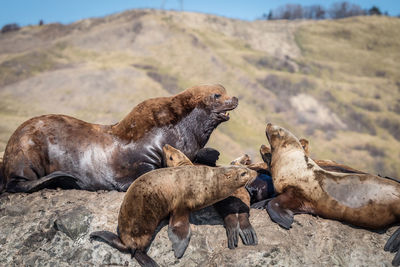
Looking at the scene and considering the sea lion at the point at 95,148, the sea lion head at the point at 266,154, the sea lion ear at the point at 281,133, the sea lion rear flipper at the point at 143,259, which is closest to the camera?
the sea lion rear flipper at the point at 143,259

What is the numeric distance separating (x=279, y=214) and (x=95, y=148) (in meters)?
2.62

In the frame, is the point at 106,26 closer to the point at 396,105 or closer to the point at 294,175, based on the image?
the point at 396,105

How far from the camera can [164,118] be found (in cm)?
572

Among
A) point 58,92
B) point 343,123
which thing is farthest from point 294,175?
point 343,123

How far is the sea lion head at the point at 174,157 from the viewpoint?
204 inches

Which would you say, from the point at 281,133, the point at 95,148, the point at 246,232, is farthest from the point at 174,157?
the point at 281,133

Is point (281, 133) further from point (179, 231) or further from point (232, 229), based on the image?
point (179, 231)

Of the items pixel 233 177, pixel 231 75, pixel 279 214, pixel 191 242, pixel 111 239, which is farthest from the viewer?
pixel 231 75

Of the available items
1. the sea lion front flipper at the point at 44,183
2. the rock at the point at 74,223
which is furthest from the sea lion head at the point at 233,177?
the sea lion front flipper at the point at 44,183

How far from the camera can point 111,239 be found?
4.39m

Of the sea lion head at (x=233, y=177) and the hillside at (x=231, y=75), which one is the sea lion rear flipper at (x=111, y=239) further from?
the hillside at (x=231, y=75)

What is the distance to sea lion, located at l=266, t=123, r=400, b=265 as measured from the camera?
471cm

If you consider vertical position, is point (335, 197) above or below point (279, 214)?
above

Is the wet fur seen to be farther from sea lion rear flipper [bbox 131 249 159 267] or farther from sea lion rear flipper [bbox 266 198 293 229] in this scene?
sea lion rear flipper [bbox 266 198 293 229]
